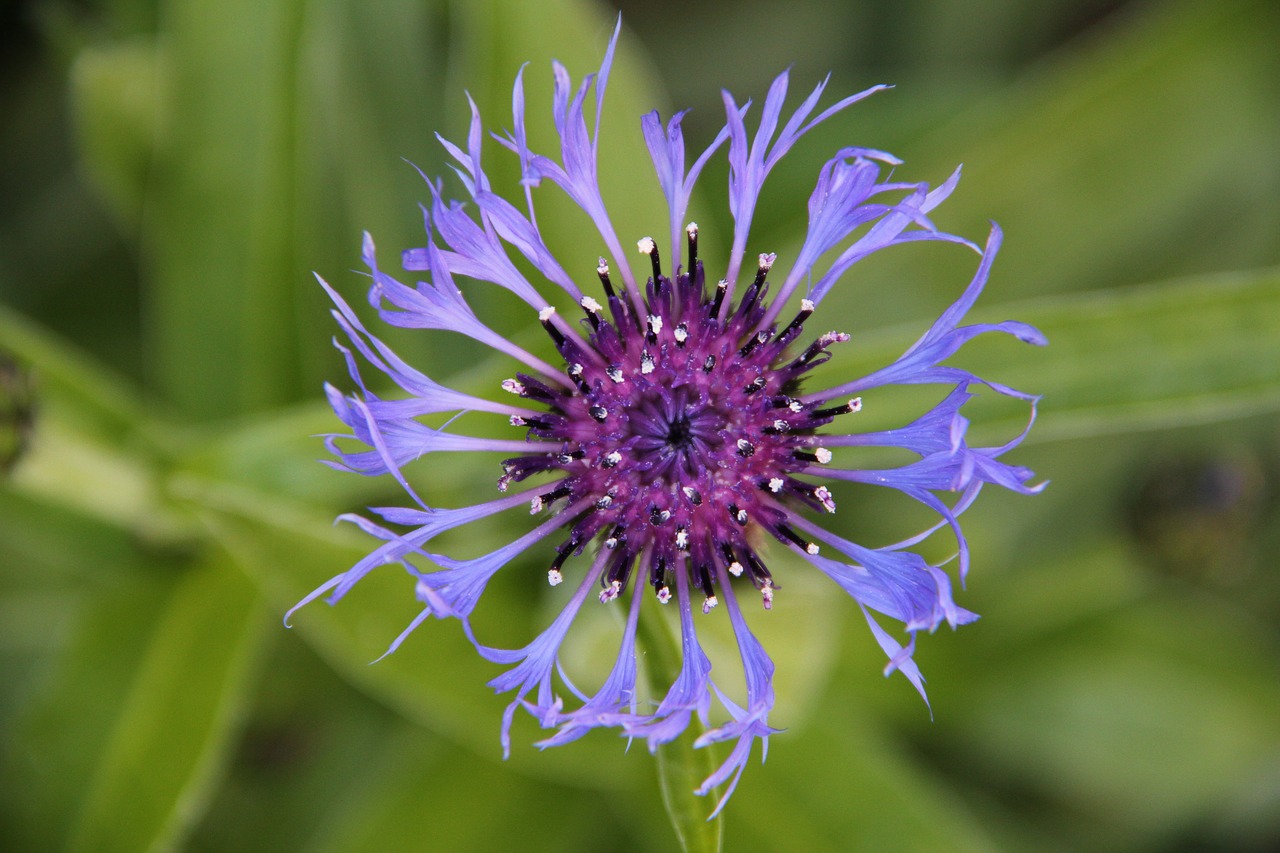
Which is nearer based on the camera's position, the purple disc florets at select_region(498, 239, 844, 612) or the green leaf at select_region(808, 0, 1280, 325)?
the purple disc florets at select_region(498, 239, 844, 612)

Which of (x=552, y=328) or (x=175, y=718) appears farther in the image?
(x=175, y=718)

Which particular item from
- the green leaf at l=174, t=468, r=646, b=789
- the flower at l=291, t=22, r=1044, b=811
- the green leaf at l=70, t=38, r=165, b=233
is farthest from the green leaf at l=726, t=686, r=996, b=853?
the green leaf at l=70, t=38, r=165, b=233

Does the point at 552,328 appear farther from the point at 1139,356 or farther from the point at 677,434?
the point at 1139,356

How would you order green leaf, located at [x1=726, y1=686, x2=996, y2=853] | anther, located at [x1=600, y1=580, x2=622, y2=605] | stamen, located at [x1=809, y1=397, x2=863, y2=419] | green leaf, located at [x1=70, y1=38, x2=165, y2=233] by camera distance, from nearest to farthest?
anther, located at [x1=600, y1=580, x2=622, y2=605]
stamen, located at [x1=809, y1=397, x2=863, y2=419]
green leaf, located at [x1=726, y1=686, x2=996, y2=853]
green leaf, located at [x1=70, y1=38, x2=165, y2=233]

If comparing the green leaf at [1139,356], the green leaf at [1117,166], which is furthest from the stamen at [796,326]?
the green leaf at [1117,166]

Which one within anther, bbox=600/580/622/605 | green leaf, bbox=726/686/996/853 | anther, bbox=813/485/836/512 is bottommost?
green leaf, bbox=726/686/996/853

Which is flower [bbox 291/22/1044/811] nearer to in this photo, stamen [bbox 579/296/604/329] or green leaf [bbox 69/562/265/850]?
stamen [bbox 579/296/604/329]

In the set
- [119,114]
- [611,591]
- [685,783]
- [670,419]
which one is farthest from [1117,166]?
[119,114]

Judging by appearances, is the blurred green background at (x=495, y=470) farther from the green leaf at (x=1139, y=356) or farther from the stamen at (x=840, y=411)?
the stamen at (x=840, y=411)
